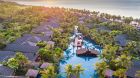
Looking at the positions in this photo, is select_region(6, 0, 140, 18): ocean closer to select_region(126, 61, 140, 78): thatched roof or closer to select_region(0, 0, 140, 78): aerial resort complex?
select_region(0, 0, 140, 78): aerial resort complex

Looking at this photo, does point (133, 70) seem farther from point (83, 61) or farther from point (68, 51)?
point (68, 51)

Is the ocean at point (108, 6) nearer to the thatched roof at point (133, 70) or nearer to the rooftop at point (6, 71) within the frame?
the thatched roof at point (133, 70)

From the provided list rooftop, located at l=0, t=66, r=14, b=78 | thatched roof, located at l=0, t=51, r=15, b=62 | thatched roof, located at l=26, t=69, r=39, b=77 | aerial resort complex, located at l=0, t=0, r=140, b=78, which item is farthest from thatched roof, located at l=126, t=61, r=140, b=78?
thatched roof, located at l=0, t=51, r=15, b=62

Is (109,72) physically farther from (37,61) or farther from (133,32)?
(133,32)

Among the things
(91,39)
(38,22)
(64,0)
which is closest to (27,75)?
(91,39)

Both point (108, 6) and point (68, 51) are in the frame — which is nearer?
point (68, 51)

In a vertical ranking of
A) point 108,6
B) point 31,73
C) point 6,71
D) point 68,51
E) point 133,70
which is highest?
point 6,71

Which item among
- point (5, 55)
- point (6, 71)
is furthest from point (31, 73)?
point (5, 55)
